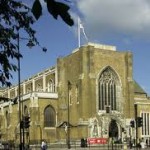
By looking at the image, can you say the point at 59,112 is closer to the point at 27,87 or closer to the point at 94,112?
the point at 94,112

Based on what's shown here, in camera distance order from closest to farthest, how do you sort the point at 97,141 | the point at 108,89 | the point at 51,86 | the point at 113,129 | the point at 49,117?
the point at 97,141 → the point at 113,129 → the point at 108,89 → the point at 49,117 → the point at 51,86

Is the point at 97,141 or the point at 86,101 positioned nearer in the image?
the point at 97,141

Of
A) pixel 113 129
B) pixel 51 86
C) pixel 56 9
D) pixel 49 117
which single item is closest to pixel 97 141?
pixel 113 129

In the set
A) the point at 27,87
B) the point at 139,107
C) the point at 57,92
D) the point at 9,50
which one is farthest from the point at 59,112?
the point at 9,50

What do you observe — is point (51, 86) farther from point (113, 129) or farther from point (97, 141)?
point (97, 141)

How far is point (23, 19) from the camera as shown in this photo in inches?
300

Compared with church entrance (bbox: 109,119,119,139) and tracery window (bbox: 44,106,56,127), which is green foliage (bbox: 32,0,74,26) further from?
tracery window (bbox: 44,106,56,127)

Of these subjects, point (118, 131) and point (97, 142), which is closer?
point (97, 142)

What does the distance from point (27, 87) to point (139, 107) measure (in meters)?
24.6

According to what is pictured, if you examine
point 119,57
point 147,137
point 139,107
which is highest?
point 119,57

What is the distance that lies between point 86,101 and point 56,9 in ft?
209

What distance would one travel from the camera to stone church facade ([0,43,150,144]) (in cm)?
6844

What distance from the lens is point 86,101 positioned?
6819 cm

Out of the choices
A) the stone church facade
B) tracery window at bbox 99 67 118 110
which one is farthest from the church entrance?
tracery window at bbox 99 67 118 110
